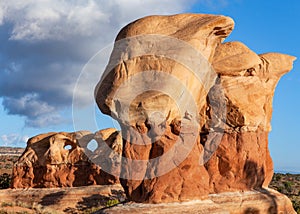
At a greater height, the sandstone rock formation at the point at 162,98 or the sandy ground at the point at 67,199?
the sandstone rock formation at the point at 162,98

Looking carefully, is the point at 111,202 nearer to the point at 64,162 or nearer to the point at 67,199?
the point at 67,199

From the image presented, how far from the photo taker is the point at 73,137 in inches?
1008

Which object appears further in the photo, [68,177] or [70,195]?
[68,177]

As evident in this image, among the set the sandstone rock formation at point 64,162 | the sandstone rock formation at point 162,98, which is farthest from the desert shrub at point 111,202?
the sandstone rock formation at point 162,98

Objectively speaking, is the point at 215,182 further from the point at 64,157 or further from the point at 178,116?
the point at 64,157

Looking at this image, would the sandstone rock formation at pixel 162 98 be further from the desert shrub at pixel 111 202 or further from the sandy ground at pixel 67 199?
the sandy ground at pixel 67 199

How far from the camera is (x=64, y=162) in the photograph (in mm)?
24859

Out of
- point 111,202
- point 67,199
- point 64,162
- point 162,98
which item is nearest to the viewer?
point 162,98

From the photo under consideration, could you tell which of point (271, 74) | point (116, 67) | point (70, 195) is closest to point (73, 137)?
point (70, 195)

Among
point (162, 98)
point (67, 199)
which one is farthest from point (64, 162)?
point (162, 98)

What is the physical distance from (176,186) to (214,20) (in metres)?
3.90

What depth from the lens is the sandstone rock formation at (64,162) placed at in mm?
23828

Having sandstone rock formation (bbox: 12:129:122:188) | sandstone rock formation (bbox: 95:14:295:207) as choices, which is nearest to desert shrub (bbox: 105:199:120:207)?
sandstone rock formation (bbox: 12:129:122:188)

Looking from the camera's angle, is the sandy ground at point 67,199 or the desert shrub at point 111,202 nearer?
the desert shrub at point 111,202
